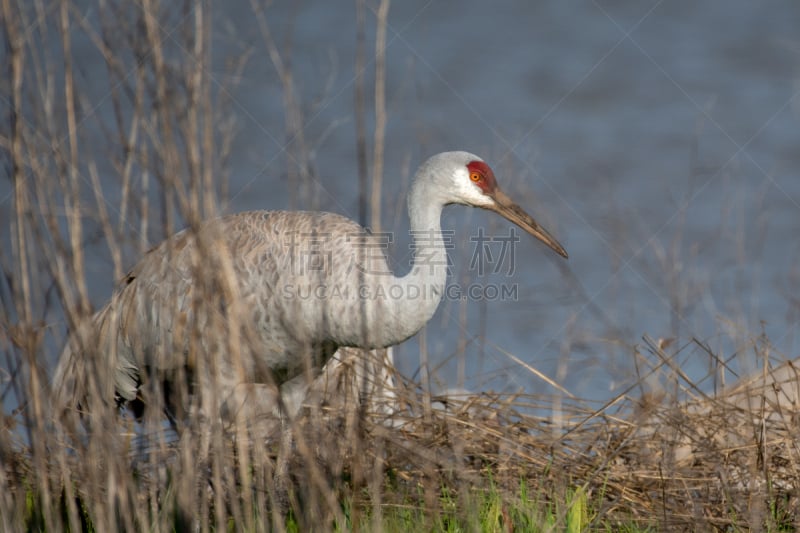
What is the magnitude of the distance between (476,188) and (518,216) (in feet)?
0.63

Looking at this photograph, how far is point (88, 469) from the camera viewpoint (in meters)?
2.40

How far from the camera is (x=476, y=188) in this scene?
13.2ft

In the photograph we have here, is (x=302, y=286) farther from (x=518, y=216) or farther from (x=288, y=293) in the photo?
(x=518, y=216)

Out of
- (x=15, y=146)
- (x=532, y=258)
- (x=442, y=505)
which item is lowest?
(x=442, y=505)

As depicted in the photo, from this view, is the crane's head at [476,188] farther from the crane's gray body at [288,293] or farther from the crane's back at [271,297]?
the crane's back at [271,297]

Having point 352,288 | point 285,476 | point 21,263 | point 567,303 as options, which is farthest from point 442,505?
point 567,303

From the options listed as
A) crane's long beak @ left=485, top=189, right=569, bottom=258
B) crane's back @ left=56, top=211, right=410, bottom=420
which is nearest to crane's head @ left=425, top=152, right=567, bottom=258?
crane's long beak @ left=485, top=189, right=569, bottom=258

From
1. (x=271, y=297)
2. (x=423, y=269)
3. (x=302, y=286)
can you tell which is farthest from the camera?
(x=271, y=297)

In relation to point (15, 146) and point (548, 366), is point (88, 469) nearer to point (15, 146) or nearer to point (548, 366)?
point (15, 146)

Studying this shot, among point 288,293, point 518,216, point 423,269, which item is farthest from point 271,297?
point 518,216

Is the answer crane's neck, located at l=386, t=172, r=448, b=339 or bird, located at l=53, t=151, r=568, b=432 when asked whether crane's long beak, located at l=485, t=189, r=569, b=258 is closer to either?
bird, located at l=53, t=151, r=568, b=432

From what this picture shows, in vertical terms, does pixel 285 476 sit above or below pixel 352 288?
below

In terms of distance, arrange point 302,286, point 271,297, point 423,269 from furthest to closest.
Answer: point 271,297, point 302,286, point 423,269

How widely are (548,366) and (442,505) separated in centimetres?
162
